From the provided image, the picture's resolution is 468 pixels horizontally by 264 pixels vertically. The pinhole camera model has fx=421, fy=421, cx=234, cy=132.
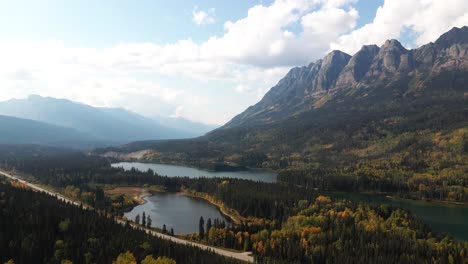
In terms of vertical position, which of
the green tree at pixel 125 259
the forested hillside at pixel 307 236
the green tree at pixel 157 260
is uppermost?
the forested hillside at pixel 307 236

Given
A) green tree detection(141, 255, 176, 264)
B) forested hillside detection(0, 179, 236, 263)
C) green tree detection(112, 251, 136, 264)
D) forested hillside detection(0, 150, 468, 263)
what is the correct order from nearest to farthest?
1. green tree detection(141, 255, 176, 264)
2. green tree detection(112, 251, 136, 264)
3. forested hillside detection(0, 179, 236, 263)
4. forested hillside detection(0, 150, 468, 263)

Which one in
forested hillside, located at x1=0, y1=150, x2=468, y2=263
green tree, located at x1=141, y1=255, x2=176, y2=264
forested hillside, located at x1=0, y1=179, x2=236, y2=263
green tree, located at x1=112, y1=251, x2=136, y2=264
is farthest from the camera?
forested hillside, located at x1=0, y1=150, x2=468, y2=263

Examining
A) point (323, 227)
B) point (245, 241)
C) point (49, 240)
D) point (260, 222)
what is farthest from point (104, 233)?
point (323, 227)

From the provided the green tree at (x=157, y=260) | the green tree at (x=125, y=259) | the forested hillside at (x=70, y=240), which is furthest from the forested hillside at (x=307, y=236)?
the green tree at (x=157, y=260)

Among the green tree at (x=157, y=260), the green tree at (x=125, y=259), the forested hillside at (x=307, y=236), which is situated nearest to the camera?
the green tree at (x=157, y=260)

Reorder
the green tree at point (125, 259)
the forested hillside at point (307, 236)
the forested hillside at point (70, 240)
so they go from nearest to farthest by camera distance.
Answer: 1. the green tree at point (125, 259)
2. the forested hillside at point (70, 240)
3. the forested hillside at point (307, 236)

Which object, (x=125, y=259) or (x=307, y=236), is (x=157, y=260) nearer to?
(x=125, y=259)

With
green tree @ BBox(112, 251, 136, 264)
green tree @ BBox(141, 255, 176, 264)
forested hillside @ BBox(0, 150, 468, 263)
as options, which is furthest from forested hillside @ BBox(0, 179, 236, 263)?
green tree @ BBox(141, 255, 176, 264)

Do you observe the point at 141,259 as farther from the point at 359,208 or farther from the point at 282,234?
the point at 359,208

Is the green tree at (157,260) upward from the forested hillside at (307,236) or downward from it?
downward

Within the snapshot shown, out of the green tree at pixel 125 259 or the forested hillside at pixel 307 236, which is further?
the forested hillside at pixel 307 236

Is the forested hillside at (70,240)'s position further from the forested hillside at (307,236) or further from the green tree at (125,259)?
the green tree at (125,259)

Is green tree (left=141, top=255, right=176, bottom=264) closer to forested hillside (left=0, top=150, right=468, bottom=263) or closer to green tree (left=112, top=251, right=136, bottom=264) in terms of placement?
green tree (left=112, top=251, right=136, bottom=264)
